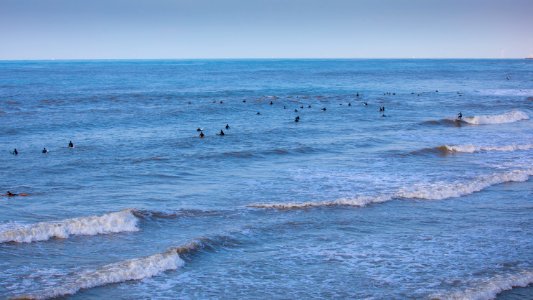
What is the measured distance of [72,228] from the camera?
54.4 ft

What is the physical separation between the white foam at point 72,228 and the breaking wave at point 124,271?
2740mm

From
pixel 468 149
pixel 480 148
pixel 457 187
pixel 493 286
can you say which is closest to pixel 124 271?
pixel 493 286

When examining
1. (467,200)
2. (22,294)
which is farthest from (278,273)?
(467,200)

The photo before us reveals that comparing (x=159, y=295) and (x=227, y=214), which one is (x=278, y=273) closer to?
(x=159, y=295)

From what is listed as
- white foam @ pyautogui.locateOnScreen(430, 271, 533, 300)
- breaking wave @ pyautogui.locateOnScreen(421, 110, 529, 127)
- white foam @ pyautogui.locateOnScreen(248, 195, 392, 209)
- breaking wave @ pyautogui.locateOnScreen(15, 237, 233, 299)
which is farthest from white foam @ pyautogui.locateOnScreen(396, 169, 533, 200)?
breaking wave @ pyautogui.locateOnScreen(421, 110, 529, 127)

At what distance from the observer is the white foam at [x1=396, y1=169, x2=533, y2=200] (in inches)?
819

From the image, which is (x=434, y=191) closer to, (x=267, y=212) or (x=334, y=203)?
(x=334, y=203)

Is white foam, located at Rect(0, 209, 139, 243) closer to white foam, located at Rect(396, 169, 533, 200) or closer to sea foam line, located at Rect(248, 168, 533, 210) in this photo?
sea foam line, located at Rect(248, 168, 533, 210)

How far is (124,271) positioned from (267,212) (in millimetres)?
6238

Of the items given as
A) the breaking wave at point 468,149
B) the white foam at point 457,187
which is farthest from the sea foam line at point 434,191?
the breaking wave at point 468,149

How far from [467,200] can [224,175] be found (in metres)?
9.52

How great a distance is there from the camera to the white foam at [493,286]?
1230 centimetres

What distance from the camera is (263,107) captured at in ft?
177

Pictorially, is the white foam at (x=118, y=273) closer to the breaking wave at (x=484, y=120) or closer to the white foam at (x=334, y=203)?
the white foam at (x=334, y=203)
